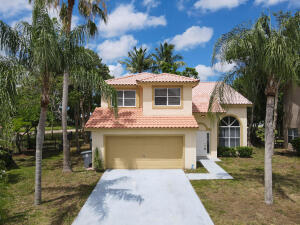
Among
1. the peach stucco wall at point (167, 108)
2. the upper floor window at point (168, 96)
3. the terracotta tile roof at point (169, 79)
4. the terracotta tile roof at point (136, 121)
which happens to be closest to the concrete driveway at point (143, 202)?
the terracotta tile roof at point (136, 121)

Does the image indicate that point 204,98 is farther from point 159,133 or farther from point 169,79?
point 159,133

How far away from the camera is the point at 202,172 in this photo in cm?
1221

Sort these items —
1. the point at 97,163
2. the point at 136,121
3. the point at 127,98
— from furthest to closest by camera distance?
the point at 127,98
the point at 136,121
the point at 97,163

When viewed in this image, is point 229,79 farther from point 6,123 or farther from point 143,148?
point 6,123

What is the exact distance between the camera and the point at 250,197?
8484mm

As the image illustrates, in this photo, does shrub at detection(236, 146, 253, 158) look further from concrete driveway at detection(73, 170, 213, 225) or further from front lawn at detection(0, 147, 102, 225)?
front lawn at detection(0, 147, 102, 225)

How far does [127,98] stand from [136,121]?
238 cm

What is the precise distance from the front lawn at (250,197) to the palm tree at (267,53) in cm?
72

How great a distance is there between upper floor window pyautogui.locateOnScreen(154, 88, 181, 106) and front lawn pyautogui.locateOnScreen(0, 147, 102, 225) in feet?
20.4

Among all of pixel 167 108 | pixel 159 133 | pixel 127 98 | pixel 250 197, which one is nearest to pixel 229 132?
pixel 167 108

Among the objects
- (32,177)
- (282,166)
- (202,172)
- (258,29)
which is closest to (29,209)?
(32,177)

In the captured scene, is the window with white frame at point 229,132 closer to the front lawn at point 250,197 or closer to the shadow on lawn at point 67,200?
the front lawn at point 250,197

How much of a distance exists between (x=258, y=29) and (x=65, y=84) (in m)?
10.3

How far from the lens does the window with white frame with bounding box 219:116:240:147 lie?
56.6ft
